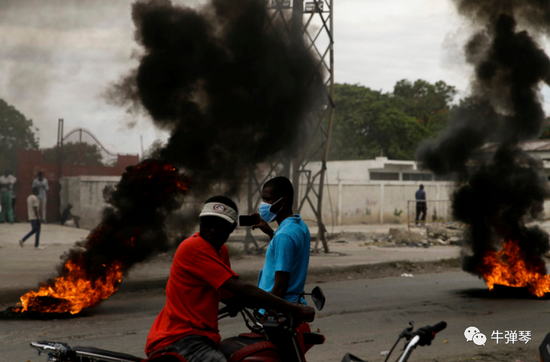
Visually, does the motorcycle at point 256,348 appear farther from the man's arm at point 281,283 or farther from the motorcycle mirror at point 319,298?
the man's arm at point 281,283

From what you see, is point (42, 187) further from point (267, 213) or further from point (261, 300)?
point (261, 300)

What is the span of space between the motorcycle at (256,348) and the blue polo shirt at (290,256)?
41 cm

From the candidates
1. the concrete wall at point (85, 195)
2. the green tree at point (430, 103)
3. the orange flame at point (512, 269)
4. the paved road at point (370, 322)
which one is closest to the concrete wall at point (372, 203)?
the concrete wall at point (85, 195)

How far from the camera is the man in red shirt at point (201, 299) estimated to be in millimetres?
2545

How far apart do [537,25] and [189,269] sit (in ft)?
31.1

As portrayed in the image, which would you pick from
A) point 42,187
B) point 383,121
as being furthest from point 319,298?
point 383,121

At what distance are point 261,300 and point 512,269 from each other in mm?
7602

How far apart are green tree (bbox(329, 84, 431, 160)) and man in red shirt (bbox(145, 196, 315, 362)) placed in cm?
3963

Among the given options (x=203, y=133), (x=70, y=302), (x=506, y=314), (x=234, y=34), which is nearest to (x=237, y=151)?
(x=203, y=133)

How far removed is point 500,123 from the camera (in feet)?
33.0

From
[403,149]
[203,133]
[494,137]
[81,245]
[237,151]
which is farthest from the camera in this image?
[403,149]

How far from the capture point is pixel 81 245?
26.3 feet

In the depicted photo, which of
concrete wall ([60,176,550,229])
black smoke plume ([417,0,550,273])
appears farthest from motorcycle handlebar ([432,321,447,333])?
concrete wall ([60,176,550,229])

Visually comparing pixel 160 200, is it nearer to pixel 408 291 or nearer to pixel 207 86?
pixel 207 86
